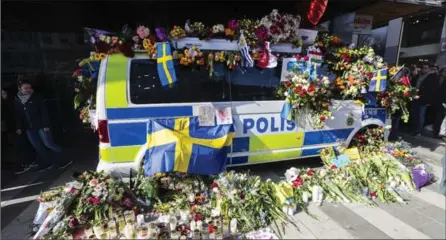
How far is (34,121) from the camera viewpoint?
14.8 ft

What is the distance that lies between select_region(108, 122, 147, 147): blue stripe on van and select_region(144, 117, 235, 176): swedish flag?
0.12 meters

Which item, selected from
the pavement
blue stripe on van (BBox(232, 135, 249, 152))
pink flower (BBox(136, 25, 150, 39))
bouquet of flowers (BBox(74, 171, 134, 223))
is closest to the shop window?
the pavement

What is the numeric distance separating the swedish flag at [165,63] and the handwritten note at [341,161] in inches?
110

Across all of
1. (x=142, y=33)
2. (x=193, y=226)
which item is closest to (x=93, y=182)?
(x=193, y=226)

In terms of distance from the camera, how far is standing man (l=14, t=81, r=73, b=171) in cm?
446

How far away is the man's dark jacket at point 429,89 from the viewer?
6.05 meters

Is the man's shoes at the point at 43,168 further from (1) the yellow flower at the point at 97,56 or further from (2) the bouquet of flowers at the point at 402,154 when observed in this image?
(2) the bouquet of flowers at the point at 402,154

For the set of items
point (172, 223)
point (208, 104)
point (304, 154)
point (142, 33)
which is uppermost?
point (142, 33)

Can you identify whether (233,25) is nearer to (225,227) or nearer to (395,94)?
(225,227)

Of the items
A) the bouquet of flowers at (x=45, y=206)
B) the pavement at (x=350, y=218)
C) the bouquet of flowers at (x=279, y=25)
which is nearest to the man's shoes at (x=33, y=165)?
the pavement at (x=350, y=218)

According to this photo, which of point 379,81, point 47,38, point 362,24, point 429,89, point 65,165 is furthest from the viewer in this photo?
point 47,38

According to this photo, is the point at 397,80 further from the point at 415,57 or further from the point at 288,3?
the point at 415,57

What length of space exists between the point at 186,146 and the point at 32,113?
123 inches

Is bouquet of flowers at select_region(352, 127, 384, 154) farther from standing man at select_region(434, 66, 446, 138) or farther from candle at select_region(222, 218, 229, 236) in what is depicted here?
candle at select_region(222, 218, 229, 236)
